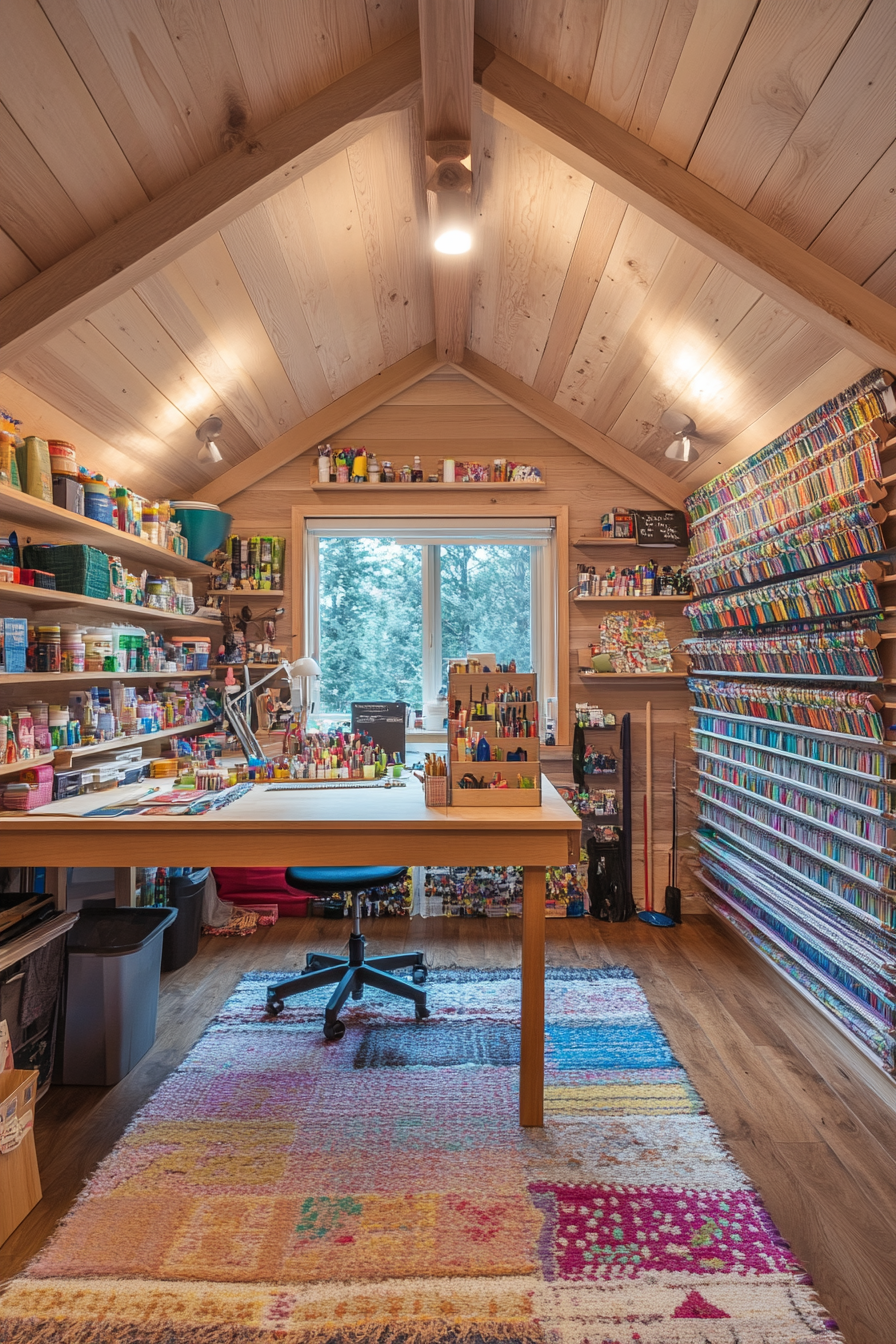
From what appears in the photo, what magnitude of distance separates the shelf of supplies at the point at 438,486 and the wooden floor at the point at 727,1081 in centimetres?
240

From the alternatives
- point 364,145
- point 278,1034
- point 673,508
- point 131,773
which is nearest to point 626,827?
point 673,508

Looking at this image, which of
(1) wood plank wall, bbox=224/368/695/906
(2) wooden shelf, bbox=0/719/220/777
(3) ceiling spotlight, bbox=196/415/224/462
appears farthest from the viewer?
(1) wood plank wall, bbox=224/368/695/906

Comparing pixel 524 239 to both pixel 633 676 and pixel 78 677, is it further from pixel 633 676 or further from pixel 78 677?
pixel 78 677

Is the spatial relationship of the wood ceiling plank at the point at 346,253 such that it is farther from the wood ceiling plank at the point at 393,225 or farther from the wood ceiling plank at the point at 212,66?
the wood ceiling plank at the point at 212,66

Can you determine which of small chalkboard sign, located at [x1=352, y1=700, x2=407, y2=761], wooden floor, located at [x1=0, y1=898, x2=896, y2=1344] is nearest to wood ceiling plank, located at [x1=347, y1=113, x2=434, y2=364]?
small chalkboard sign, located at [x1=352, y1=700, x2=407, y2=761]

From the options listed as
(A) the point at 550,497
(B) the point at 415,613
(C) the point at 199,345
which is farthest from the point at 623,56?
(B) the point at 415,613

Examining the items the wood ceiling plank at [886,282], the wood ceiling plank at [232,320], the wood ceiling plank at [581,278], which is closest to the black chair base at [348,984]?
the wood ceiling plank at [232,320]

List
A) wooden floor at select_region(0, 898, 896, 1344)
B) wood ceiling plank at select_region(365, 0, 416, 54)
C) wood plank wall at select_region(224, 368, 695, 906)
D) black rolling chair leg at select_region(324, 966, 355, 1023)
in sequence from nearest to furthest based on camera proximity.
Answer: wooden floor at select_region(0, 898, 896, 1344), wood ceiling plank at select_region(365, 0, 416, 54), black rolling chair leg at select_region(324, 966, 355, 1023), wood plank wall at select_region(224, 368, 695, 906)

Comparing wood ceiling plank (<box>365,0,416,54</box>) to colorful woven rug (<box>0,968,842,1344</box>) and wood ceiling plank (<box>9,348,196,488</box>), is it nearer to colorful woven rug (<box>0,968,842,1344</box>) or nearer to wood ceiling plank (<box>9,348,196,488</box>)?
wood ceiling plank (<box>9,348,196,488</box>)

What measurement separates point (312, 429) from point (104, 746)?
2.20m

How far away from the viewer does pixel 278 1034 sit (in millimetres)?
2881

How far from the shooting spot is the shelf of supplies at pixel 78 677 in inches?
95.3

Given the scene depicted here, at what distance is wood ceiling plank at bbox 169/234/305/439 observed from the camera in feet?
8.91

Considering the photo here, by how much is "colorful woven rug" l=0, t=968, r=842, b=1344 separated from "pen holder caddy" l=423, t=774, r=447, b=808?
0.91 metres
